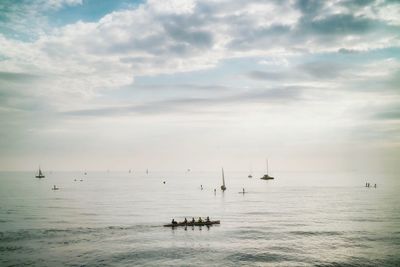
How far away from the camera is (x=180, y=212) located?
100562 mm

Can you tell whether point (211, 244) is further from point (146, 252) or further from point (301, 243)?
point (301, 243)

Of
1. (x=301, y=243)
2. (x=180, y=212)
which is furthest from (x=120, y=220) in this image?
(x=301, y=243)

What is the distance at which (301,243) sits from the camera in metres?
60.1

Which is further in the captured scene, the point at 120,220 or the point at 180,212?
the point at 180,212

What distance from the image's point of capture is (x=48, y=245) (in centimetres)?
5738

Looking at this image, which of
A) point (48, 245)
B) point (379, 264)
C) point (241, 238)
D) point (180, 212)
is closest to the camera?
point (379, 264)

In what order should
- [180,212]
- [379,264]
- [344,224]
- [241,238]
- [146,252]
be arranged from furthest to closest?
1. [180,212]
2. [344,224]
3. [241,238]
4. [146,252]
5. [379,264]

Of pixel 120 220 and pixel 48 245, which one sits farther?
pixel 120 220

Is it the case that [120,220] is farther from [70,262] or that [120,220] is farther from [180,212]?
[70,262]

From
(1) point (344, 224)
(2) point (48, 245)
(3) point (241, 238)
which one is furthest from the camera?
(1) point (344, 224)

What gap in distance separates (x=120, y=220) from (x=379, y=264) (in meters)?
56.5

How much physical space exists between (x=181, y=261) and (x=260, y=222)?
3670 cm

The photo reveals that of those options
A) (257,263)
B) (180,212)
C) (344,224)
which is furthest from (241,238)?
(180,212)

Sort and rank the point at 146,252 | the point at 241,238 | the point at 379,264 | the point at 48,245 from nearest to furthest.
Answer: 1. the point at 379,264
2. the point at 146,252
3. the point at 48,245
4. the point at 241,238
